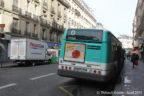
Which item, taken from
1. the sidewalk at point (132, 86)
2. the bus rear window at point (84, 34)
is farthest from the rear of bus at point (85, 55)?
the sidewalk at point (132, 86)

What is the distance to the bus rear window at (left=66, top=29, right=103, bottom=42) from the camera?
744cm

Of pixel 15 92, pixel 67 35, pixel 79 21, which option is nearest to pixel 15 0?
pixel 67 35

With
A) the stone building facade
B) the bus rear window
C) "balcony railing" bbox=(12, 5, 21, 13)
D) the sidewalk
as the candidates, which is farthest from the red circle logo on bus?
"balcony railing" bbox=(12, 5, 21, 13)

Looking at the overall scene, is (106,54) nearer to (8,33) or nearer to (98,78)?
(98,78)

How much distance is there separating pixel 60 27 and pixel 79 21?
683 inches

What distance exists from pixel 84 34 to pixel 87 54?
980 mm

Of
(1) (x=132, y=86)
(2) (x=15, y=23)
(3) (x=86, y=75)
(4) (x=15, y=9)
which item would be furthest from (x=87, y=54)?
(4) (x=15, y=9)

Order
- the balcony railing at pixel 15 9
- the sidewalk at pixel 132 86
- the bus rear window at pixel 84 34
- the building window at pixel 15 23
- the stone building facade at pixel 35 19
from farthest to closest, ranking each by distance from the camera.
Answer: the building window at pixel 15 23
the balcony railing at pixel 15 9
the stone building facade at pixel 35 19
the bus rear window at pixel 84 34
the sidewalk at pixel 132 86

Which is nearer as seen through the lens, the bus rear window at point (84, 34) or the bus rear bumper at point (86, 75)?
the bus rear bumper at point (86, 75)

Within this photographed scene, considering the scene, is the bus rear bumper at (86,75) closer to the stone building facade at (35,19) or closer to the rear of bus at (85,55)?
the rear of bus at (85,55)

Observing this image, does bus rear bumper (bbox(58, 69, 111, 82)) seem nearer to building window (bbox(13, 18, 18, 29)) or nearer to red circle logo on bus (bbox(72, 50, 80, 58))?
red circle logo on bus (bbox(72, 50, 80, 58))

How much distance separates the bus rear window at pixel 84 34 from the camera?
24.4ft

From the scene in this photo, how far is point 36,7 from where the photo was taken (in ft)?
103

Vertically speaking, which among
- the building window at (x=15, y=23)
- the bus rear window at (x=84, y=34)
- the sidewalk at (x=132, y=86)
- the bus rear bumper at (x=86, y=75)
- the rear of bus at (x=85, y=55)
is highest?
the building window at (x=15, y=23)
